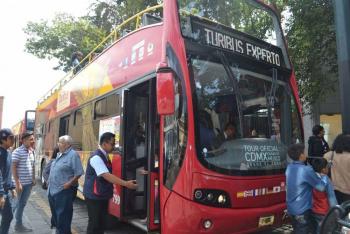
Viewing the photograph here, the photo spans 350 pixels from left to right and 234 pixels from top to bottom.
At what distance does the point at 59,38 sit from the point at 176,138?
17.6m

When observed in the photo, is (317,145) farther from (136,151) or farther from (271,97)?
(136,151)

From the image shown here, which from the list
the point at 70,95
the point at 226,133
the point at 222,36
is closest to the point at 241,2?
the point at 222,36

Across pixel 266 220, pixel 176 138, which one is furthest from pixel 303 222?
pixel 176 138

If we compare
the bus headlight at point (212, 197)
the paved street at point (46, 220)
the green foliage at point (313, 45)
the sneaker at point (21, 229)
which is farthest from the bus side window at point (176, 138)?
the green foliage at point (313, 45)

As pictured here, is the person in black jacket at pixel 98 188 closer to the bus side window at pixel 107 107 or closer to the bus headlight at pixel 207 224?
the bus headlight at pixel 207 224

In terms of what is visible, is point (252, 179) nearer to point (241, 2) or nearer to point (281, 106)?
point (281, 106)

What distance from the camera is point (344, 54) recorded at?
5.76 metres

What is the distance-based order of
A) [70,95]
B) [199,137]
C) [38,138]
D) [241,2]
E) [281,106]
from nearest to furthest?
[199,137], [281,106], [241,2], [70,95], [38,138]

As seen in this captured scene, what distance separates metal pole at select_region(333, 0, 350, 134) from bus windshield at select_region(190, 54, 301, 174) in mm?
890

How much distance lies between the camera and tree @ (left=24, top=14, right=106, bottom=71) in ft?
65.2

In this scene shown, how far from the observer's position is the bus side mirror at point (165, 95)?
4.49 m

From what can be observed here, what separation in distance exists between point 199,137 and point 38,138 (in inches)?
482

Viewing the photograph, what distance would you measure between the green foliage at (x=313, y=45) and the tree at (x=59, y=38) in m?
10.9

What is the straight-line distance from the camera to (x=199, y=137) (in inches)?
184
